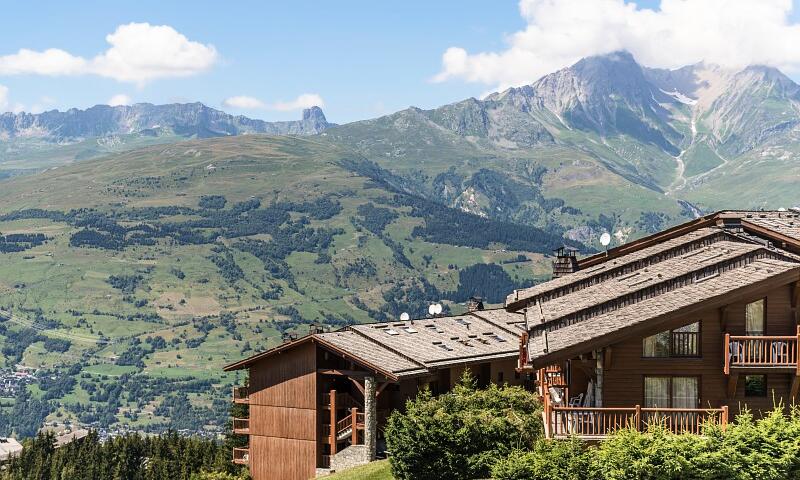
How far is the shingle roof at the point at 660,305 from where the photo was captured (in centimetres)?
3441

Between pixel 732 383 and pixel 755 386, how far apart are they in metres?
1.25

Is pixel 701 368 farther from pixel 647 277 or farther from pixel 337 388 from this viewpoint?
pixel 337 388

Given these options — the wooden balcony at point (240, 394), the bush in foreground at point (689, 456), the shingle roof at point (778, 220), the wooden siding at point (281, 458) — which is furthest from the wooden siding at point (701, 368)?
the wooden balcony at point (240, 394)

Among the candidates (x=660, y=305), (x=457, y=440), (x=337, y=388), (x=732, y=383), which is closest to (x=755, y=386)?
(x=732, y=383)

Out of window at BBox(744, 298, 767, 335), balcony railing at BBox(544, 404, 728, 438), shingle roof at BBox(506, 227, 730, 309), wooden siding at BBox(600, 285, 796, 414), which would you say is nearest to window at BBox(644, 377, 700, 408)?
wooden siding at BBox(600, 285, 796, 414)

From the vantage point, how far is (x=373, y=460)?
2201 inches

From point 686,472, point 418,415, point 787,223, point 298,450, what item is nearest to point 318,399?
point 298,450

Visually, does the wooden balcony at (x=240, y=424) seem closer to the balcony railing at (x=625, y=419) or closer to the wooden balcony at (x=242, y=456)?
the wooden balcony at (x=242, y=456)

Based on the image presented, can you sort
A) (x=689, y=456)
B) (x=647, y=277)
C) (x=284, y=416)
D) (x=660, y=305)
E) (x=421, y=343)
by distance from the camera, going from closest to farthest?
(x=689, y=456) → (x=660, y=305) → (x=647, y=277) → (x=284, y=416) → (x=421, y=343)

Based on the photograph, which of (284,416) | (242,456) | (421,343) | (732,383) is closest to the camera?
(732,383)

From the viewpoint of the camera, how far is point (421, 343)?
6500 centimetres

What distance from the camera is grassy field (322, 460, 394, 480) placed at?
46.6 metres

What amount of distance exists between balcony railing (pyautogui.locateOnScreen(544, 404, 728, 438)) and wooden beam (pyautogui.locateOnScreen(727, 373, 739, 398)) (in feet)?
3.32

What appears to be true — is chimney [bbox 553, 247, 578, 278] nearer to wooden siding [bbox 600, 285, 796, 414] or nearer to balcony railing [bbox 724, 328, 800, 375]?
wooden siding [bbox 600, 285, 796, 414]
